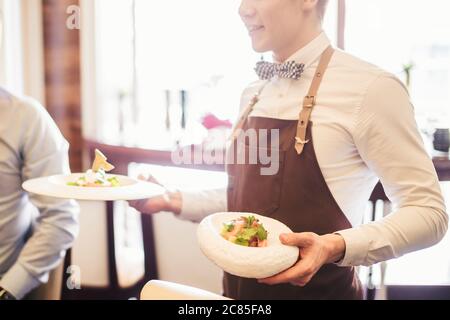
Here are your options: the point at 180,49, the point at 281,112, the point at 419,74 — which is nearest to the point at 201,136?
the point at 180,49

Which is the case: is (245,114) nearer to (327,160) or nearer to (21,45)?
(327,160)

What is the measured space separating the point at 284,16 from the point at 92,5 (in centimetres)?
30

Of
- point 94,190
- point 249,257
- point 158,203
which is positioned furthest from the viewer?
point 158,203

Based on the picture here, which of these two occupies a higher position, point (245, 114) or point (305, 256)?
point (245, 114)

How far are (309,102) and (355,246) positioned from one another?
7.0 inches

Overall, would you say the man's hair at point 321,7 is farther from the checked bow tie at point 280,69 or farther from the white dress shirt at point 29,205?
the white dress shirt at point 29,205

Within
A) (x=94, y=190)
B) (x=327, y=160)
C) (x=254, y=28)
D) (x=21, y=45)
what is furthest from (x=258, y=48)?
(x=21, y=45)

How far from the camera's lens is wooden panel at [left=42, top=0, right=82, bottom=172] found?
659mm

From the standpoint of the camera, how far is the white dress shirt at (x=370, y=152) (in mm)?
476

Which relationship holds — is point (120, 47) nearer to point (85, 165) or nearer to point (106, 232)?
point (85, 165)

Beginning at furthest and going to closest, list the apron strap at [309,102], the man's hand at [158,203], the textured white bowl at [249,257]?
the man's hand at [158,203], the apron strap at [309,102], the textured white bowl at [249,257]

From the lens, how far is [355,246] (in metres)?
0.46

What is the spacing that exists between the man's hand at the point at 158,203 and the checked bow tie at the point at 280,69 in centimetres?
22

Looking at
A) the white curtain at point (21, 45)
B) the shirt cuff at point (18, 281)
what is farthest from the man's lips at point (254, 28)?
the shirt cuff at point (18, 281)
